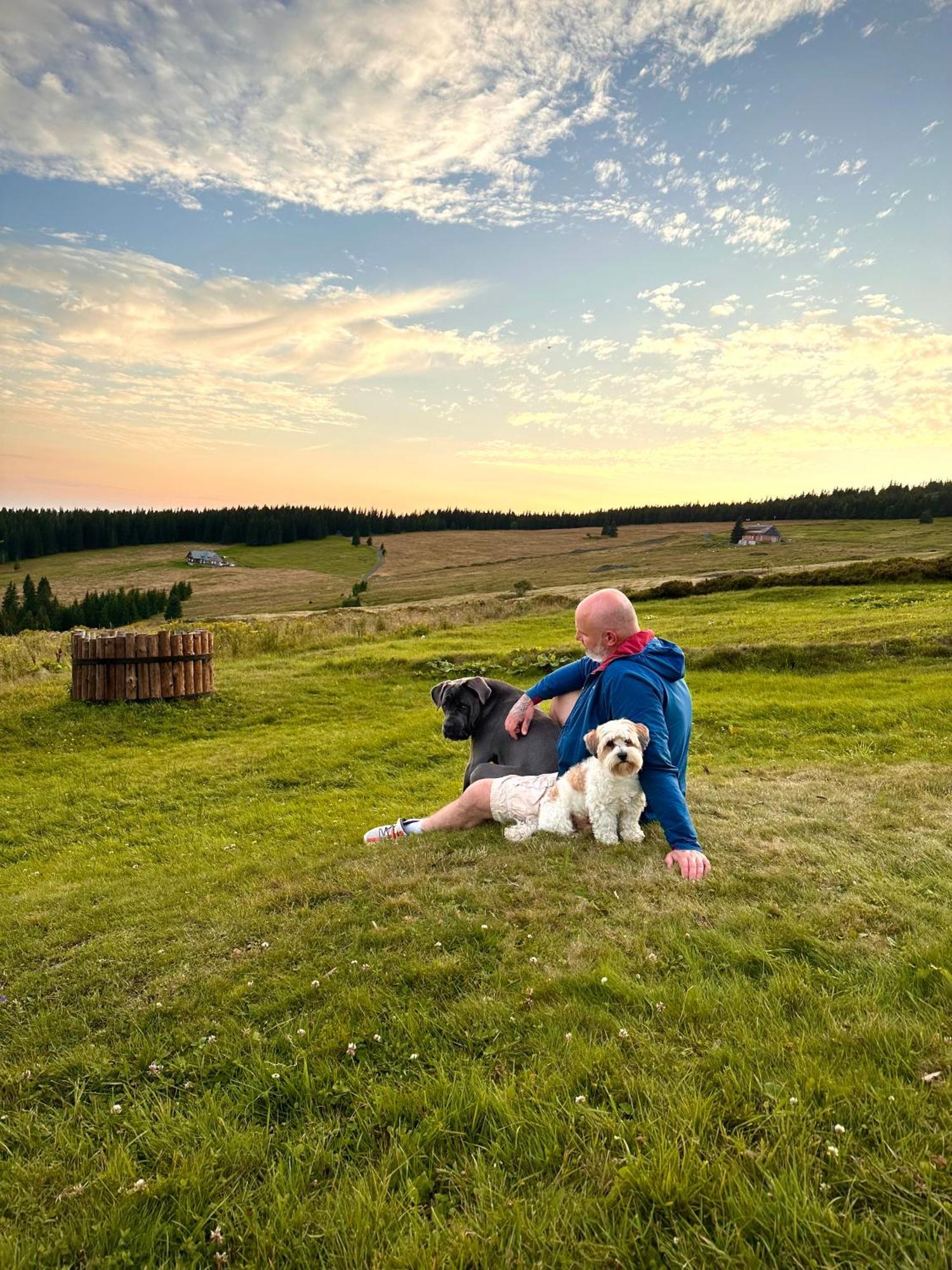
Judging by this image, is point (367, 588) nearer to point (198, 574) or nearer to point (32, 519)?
point (198, 574)

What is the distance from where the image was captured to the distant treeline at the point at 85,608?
72875mm

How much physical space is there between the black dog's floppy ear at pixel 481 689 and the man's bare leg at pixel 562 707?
0.83 metres

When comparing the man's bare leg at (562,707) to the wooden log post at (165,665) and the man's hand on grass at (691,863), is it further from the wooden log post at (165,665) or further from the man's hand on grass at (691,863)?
the wooden log post at (165,665)

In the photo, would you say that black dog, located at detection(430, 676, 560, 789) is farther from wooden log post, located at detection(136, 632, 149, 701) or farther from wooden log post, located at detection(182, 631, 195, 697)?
wooden log post, located at detection(136, 632, 149, 701)

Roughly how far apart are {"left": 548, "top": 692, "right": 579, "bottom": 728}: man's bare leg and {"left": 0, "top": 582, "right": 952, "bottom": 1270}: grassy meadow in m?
1.26

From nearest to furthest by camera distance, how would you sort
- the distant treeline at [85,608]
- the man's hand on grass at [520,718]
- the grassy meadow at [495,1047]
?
1. the grassy meadow at [495,1047]
2. the man's hand on grass at [520,718]
3. the distant treeline at [85,608]

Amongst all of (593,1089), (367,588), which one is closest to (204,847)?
(593,1089)

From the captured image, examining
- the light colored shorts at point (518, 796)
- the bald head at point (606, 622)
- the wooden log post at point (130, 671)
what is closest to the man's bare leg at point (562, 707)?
the light colored shorts at point (518, 796)

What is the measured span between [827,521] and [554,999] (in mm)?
121069

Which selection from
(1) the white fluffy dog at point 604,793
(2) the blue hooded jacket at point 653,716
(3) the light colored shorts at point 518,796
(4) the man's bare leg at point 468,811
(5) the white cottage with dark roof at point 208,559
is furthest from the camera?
(5) the white cottage with dark roof at point 208,559

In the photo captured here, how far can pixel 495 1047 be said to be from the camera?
3.28m

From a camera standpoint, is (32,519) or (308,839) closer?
(308,839)

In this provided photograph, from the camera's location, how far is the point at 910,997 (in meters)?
3.36

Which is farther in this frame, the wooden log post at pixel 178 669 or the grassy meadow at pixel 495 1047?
the wooden log post at pixel 178 669
